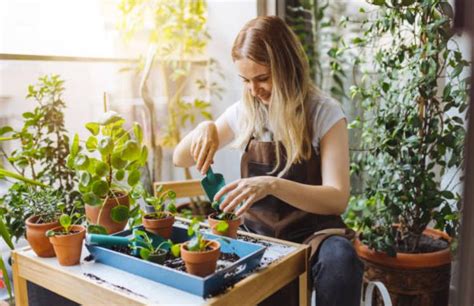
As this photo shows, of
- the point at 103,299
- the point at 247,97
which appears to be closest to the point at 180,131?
the point at 247,97

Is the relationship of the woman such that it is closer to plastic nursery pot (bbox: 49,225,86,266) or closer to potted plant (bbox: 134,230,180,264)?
potted plant (bbox: 134,230,180,264)

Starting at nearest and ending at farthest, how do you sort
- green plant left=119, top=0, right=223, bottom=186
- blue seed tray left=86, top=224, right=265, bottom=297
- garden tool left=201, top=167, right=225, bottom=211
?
blue seed tray left=86, top=224, right=265, bottom=297
garden tool left=201, top=167, right=225, bottom=211
green plant left=119, top=0, right=223, bottom=186

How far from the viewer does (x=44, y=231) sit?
3.58 ft

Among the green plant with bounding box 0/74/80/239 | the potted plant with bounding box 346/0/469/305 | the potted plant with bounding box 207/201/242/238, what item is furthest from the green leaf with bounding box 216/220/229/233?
the potted plant with bounding box 346/0/469/305

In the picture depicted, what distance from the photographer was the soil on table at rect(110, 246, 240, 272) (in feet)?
3.36

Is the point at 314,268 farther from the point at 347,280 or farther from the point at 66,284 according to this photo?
the point at 66,284

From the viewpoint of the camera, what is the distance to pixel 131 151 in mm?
1149

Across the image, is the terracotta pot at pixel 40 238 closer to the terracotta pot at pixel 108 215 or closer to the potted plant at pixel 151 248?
the terracotta pot at pixel 108 215

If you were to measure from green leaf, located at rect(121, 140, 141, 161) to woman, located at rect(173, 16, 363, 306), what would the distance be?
0.84ft

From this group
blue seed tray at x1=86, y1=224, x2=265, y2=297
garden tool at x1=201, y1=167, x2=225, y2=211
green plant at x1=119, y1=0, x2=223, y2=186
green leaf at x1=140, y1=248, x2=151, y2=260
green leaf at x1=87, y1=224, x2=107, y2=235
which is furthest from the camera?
green plant at x1=119, y1=0, x2=223, y2=186

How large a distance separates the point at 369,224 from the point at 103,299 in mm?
1100

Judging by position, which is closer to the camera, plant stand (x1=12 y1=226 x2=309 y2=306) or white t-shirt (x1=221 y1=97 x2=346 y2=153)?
plant stand (x1=12 y1=226 x2=309 y2=306)

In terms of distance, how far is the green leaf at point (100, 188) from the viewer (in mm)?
1146

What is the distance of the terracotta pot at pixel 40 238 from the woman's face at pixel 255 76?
745 mm
